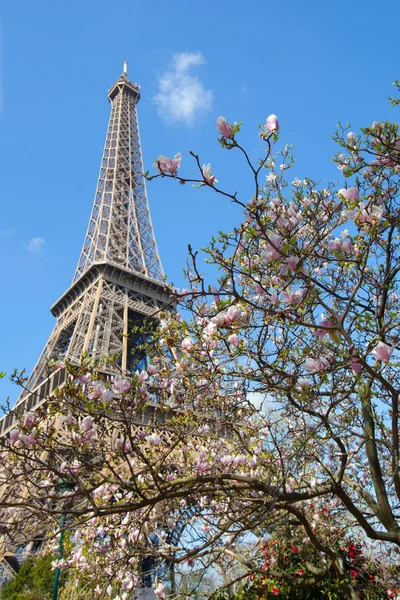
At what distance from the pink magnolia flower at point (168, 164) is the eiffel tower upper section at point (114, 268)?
15618mm

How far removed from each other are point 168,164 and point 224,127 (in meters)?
0.39

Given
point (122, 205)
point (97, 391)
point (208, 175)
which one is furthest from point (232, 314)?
point (122, 205)

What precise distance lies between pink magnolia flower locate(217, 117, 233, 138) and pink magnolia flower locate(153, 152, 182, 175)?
292mm

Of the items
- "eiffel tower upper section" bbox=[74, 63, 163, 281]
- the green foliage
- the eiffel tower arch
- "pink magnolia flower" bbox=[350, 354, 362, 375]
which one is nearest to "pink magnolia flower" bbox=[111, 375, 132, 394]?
"pink magnolia flower" bbox=[350, 354, 362, 375]

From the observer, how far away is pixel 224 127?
2732mm

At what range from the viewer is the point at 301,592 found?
18.7 ft

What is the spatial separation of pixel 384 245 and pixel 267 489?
98.1 inches

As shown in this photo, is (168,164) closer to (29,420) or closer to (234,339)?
(234,339)

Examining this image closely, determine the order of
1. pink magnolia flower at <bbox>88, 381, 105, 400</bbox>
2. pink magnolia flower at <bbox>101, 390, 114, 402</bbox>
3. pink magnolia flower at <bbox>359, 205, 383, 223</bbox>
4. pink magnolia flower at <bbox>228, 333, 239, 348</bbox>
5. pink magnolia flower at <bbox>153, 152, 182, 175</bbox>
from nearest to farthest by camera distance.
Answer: pink magnolia flower at <bbox>153, 152, 182, 175</bbox>
pink magnolia flower at <bbox>359, 205, 383, 223</bbox>
pink magnolia flower at <bbox>101, 390, 114, 402</bbox>
pink magnolia flower at <bbox>228, 333, 239, 348</bbox>
pink magnolia flower at <bbox>88, 381, 105, 400</bbox>

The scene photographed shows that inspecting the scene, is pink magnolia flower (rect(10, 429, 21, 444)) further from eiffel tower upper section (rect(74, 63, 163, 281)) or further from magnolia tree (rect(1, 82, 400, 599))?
eiffel tower upper section (rect(74, 63, 163, 281))

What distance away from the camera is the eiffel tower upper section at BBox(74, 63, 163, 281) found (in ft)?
99.0

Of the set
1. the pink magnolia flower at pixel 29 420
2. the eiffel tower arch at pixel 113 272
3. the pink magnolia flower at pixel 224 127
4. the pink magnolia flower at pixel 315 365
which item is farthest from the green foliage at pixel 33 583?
the pink magnolia flower at pixel 224 127

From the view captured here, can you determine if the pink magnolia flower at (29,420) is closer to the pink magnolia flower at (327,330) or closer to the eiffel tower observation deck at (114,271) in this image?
the pink magnolia flower at (327,330)

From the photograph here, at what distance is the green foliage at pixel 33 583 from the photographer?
13.2 meters
